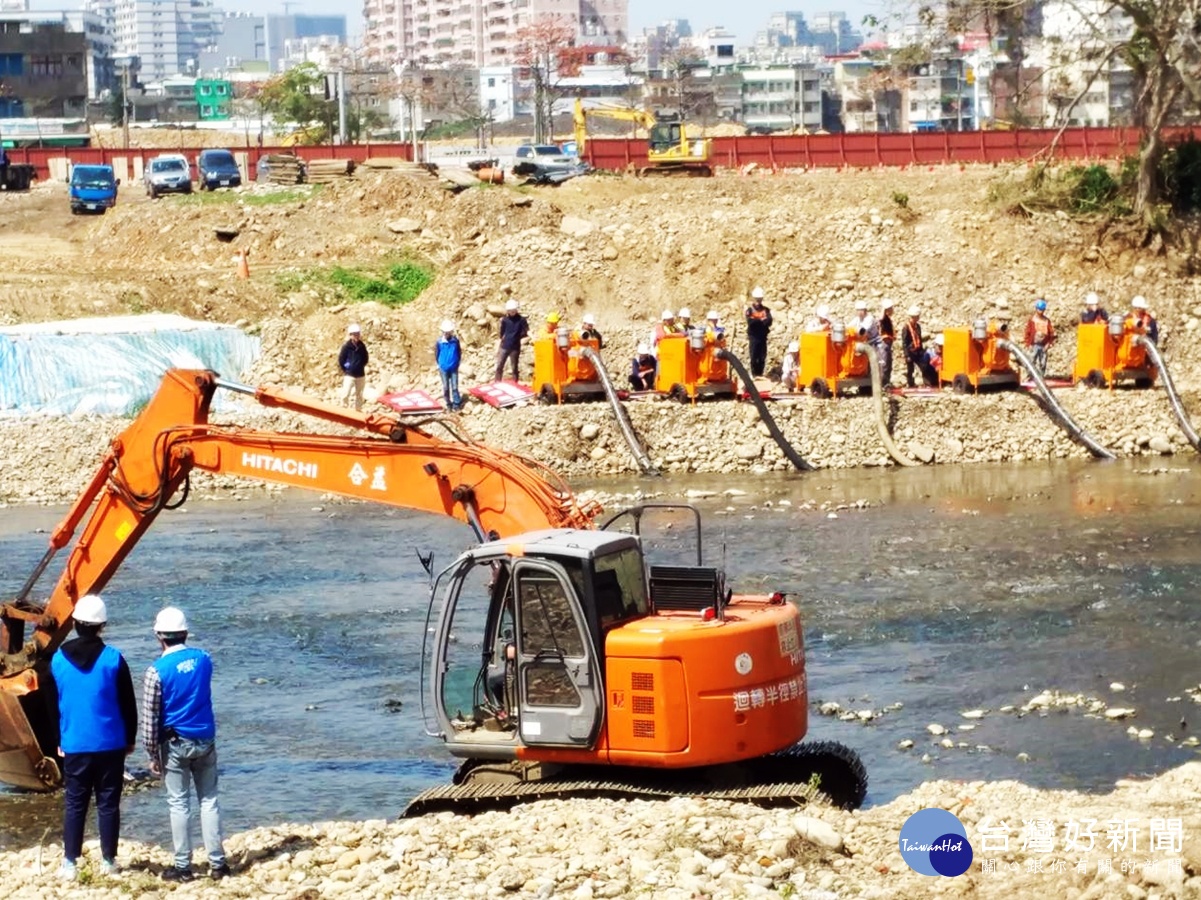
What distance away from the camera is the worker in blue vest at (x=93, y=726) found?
11367 millimetres

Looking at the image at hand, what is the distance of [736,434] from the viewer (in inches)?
1205

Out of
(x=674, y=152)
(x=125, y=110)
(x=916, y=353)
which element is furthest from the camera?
(x=125, y=110)

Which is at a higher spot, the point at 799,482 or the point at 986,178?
the point at 986,178

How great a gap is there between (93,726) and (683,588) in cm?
395

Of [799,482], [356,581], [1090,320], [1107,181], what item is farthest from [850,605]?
[1107,181]

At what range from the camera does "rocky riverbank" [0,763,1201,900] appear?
10570 mm

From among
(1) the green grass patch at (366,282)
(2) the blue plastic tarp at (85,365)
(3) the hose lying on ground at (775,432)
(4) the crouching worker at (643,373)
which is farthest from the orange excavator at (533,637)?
(1) the green grass patch at (366,282)

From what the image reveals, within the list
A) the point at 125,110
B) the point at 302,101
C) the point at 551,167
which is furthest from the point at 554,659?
the point at 302,101

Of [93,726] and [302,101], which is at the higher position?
[302,101]

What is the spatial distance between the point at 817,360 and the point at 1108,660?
13.7 m

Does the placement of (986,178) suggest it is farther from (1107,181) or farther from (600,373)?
(600,373)

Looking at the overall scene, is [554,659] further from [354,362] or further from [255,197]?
[255,197]

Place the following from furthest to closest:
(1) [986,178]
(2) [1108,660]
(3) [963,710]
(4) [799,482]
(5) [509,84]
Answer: (5) [509,84]
(1) [986,178]
(4) [799,482]
(2) [1108,660]
(3) [963,710]

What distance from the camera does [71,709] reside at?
11398mm
